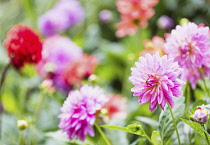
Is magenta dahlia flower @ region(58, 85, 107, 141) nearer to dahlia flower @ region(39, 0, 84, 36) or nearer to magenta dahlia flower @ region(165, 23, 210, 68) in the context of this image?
magenta dahlia flower @ region(165, 23, 210, 68)

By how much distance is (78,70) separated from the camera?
121 centimetres

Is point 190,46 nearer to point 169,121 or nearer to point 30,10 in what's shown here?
point 169,121

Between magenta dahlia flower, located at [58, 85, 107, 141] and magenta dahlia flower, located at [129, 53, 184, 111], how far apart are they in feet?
0.45

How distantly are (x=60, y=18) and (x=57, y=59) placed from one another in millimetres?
347

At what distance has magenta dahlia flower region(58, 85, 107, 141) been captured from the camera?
0.66 metres

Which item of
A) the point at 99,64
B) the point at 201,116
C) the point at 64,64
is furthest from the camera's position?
the point at 99,64

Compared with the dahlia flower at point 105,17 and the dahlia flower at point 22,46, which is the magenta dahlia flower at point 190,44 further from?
the dahlia flower at point 105,17

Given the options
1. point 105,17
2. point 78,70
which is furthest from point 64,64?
point 105,17

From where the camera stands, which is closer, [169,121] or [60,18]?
[169,121]

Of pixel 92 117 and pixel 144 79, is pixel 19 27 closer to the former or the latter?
pixel 92 117

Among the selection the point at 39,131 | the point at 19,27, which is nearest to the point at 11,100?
the point at 39,131

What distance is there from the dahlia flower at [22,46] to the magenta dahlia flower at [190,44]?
448 mm

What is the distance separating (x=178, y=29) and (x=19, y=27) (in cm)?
53

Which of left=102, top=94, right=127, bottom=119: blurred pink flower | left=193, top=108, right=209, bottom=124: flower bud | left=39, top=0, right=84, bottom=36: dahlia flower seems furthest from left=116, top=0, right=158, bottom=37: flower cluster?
left=193, top=108, right=209, bottom=124: flower bud
